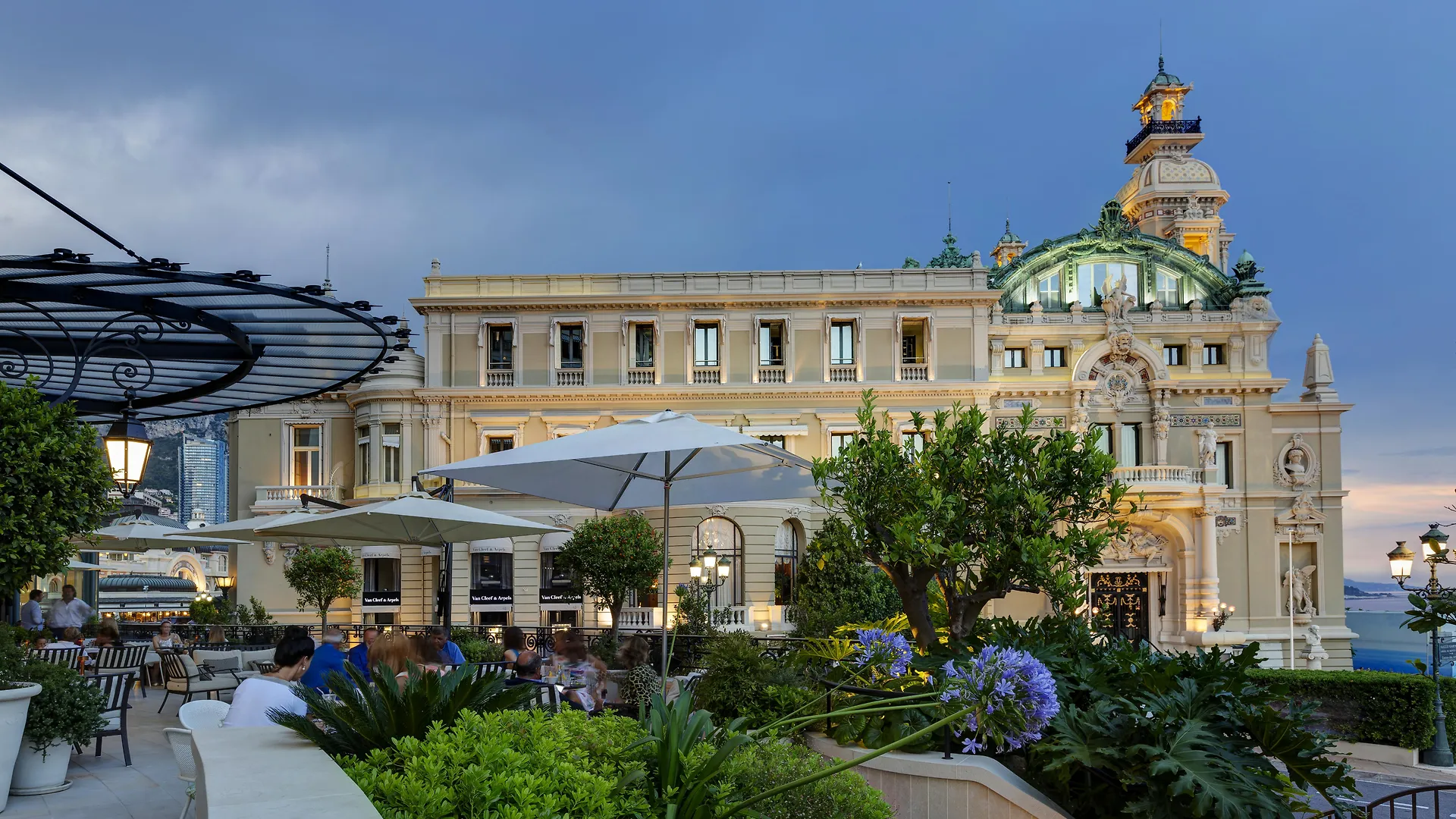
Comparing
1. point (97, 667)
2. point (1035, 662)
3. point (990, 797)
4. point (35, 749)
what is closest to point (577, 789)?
point (1035, 662)

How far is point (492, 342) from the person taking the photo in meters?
34.8

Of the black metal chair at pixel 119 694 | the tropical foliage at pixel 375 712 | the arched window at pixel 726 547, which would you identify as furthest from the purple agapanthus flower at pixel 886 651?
the arched window at pixel 726 547

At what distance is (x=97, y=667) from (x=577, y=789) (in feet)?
40.3

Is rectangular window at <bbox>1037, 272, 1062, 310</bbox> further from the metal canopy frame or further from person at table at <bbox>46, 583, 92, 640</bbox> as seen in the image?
person at table at <bbox>46, 583, 92, 640</bbox>

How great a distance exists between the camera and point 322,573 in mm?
28125

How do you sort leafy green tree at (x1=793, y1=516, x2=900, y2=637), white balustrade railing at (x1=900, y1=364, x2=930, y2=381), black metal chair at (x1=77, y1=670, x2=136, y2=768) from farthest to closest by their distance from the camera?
white balustrade railing at (x1=900, y1=364, x2=930, y2=381) < leafy green tree at (x1=793, y1=516, x2=900, y2=637) < black metal chair at (x1=77, y1=670, x2=136, y2=768)

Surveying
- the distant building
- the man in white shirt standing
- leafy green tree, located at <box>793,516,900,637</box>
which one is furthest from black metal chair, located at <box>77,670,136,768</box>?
the distant building

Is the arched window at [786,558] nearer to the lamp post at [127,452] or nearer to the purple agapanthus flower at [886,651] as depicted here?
the lamp post at [127,452]

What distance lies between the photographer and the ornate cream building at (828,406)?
110 feet

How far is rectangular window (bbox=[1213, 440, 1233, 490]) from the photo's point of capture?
121ft

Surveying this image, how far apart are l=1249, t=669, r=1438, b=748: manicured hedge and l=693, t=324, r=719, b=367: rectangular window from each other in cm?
1999

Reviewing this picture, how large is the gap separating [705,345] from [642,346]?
2.08 metres

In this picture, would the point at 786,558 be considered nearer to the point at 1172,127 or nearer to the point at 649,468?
the point at 649,468

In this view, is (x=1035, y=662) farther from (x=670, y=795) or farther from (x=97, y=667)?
(x=97, y=667)
